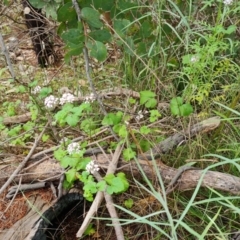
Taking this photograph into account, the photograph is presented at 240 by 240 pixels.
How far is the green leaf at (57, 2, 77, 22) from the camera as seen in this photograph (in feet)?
5.37

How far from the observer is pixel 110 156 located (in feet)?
5.91

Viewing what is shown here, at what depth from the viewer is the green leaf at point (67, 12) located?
64.4 inches

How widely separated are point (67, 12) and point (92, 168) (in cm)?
65

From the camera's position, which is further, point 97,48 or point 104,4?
point 104,4

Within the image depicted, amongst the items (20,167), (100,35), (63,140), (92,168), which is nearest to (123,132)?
(92,168)

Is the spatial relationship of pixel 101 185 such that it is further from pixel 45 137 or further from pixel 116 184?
pixel 45 137

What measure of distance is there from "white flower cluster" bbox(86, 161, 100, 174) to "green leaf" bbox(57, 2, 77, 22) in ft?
1.98

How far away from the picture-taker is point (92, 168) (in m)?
1.66

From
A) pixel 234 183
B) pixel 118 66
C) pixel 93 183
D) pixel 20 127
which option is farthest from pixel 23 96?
pixel 234 183

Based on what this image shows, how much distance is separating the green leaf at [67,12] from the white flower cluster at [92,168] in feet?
1.98

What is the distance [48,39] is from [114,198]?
5.51 feet

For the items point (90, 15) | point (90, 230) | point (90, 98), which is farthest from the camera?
point (90, 98)

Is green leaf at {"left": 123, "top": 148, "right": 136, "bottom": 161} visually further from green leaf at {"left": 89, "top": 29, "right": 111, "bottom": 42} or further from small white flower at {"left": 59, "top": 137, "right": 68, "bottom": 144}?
green leaf at {"left": 89, "top": 29, "right": 111, "bottom": 42}

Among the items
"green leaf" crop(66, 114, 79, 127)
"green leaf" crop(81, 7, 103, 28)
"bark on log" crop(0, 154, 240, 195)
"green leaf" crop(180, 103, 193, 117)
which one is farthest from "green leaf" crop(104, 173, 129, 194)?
"green leaf" crop(81, 7, 103, 28)
